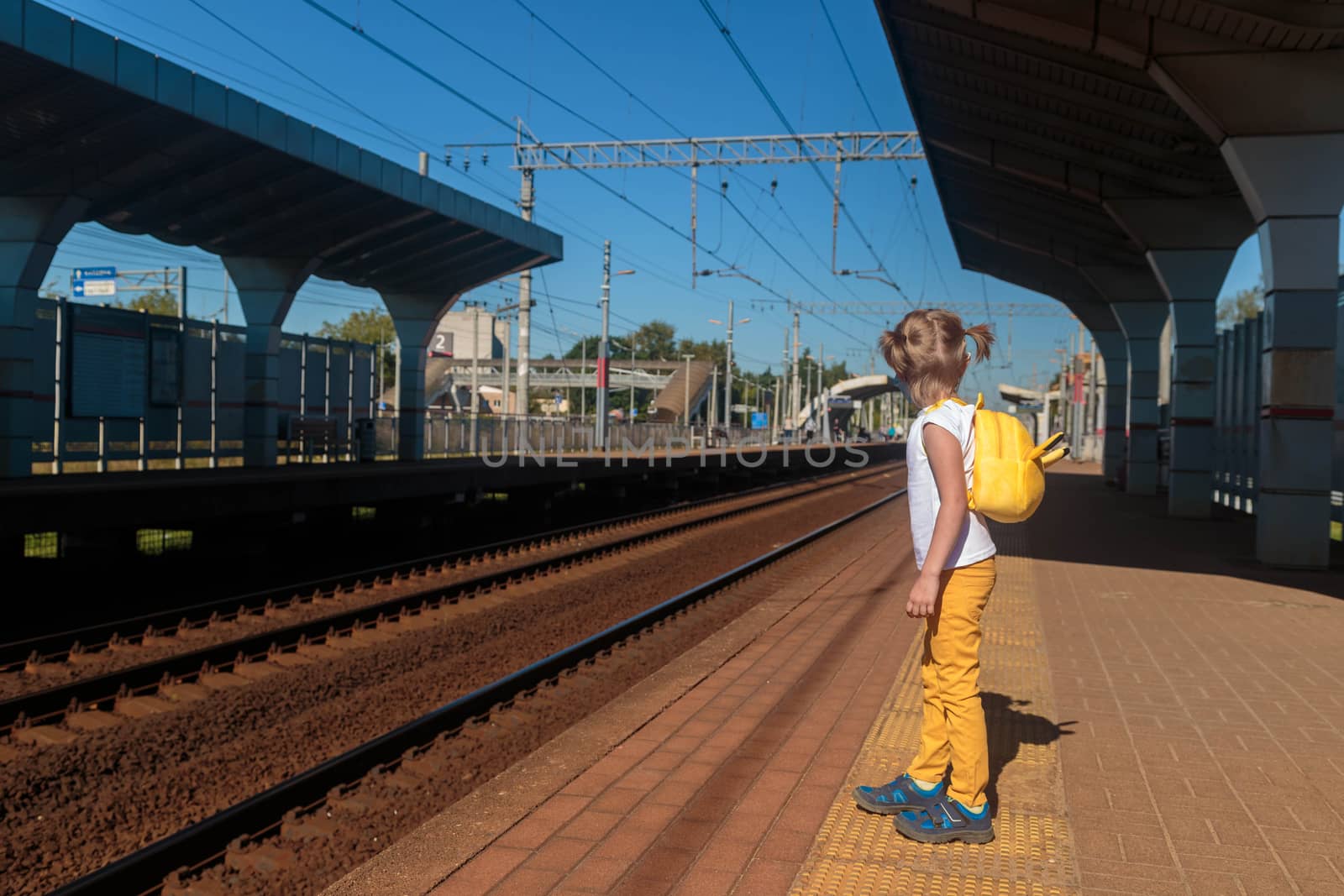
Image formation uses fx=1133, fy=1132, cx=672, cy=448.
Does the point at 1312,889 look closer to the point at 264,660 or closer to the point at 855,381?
the point at 264,660

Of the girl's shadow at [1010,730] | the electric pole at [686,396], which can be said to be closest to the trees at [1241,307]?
the electric pole at [686,396]

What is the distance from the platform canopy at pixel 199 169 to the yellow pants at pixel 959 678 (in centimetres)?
1073

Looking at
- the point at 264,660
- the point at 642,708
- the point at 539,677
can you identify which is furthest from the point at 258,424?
the point at 642,708

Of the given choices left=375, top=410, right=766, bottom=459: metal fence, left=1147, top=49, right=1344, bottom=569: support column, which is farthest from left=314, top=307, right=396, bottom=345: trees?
left=1147, top=49, right=1344, bottom=569: support column

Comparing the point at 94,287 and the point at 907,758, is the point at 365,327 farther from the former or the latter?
the point at 907,758

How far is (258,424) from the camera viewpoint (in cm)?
1975

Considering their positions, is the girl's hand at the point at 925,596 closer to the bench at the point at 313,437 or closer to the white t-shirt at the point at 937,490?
the white t-shirt at the point at 937,490

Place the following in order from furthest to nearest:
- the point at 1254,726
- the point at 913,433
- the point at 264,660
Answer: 1. the point at 264,660
2. the point at 1254,726
3. the point at 913,433

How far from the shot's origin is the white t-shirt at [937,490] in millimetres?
3596

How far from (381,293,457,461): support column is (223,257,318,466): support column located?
5.01m

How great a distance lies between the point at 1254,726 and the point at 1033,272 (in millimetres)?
28553

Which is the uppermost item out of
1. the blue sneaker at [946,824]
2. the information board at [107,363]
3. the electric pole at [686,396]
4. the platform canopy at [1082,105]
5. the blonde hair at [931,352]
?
the platform canopy at [1082,105]

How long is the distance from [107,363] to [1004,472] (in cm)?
1555

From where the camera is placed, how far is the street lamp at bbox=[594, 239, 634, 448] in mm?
31953
